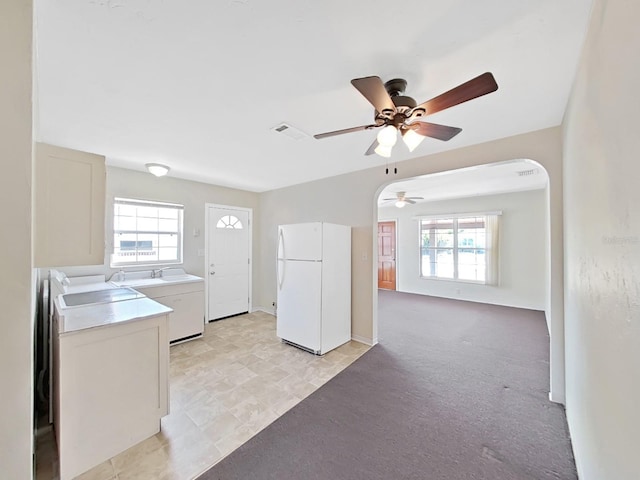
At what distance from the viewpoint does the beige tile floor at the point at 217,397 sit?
5.31ft

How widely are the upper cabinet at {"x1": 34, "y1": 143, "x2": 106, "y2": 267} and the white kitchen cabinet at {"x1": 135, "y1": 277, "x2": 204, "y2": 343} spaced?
6.96ft

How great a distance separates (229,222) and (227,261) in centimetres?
74

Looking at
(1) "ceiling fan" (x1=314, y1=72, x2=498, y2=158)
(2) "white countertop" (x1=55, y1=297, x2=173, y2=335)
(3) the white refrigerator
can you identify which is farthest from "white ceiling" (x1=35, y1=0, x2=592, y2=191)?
(2) "white countertop" (x1=55, y1=297, x2=173, y2=335)

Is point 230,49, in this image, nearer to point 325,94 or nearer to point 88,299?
point 325,94

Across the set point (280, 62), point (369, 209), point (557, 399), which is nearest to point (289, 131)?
point (280, 62)

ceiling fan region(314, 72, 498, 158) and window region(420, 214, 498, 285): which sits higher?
ceiling fan region(314, 72, 498, 158)

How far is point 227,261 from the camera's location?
471 cm

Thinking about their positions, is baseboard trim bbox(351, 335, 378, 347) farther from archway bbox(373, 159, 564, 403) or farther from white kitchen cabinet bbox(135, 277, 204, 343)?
white kitchen cabinet bbox(135, 277, 204, 343)

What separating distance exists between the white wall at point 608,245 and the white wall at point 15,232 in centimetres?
192

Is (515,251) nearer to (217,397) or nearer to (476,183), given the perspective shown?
(476,183)

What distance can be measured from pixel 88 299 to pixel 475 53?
3643mm

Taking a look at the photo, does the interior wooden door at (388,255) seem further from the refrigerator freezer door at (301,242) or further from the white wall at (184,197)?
the refrigerator freezer door at (301,242)

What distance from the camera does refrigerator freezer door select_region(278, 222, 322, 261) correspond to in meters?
3.22

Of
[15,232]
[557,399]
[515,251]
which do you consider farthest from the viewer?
[515,251]
